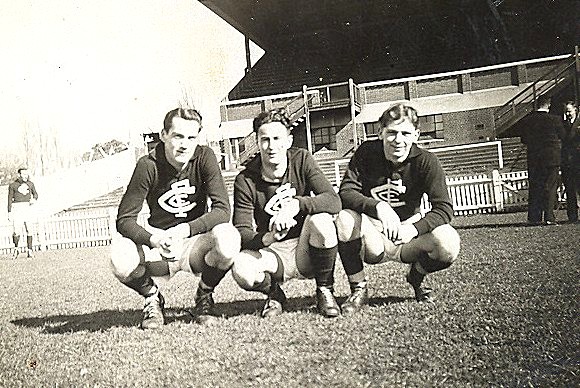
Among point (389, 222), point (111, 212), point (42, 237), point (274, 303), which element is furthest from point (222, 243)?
point (42, 237)

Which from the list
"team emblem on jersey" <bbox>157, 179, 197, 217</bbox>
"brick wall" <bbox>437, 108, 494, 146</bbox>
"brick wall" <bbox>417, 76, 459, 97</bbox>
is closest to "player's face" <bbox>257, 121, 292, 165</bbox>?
"team emblem on jersey" <bbox>157, 179, 197, 217</bbox>

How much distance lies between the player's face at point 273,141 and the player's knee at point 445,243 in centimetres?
48

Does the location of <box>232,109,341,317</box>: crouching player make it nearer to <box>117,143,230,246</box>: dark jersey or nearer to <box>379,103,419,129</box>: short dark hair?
<box>117,143,230,246</box>: dark jersey

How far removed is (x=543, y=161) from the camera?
7.92ft

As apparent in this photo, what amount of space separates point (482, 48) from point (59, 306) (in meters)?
5.87

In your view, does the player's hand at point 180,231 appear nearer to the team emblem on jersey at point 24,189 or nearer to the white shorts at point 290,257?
the white shorts at point 290,257

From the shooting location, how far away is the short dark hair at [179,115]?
1.37 metres

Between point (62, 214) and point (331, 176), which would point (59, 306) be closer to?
point (62, 214)

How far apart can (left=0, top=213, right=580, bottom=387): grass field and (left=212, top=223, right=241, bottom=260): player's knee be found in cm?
18

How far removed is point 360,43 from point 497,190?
4.69 m

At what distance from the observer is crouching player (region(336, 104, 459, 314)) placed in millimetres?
1438

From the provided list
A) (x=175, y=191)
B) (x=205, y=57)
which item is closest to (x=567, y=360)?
(x=175, y=191)

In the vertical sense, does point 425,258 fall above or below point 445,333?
above

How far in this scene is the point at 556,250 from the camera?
174 cm
